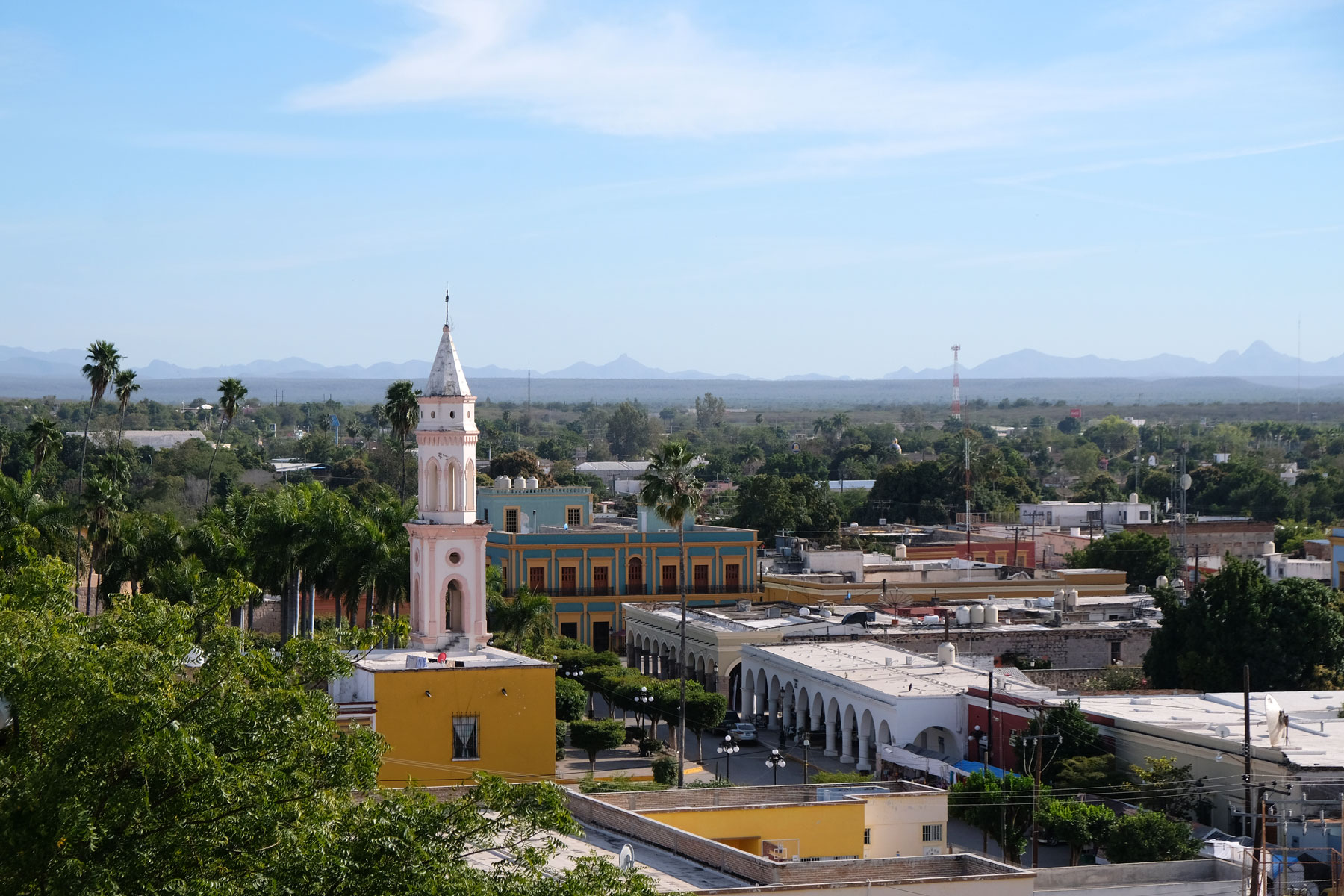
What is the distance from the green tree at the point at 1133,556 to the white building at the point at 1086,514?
20923 mm

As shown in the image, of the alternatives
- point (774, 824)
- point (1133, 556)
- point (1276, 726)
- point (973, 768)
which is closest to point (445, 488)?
point (774, 824)

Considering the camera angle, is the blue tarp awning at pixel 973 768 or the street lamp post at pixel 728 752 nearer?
the blue tarp awning at pixel 973 768

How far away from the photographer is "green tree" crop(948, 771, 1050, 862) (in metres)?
33.6

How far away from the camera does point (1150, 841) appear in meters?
32.3

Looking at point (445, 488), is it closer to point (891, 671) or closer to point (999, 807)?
point (999, 807)

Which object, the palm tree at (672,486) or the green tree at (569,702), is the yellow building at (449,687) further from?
the green tree at (569,702)

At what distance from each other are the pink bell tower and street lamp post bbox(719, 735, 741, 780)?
9046 mm

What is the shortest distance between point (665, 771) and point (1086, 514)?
72177 millimetres

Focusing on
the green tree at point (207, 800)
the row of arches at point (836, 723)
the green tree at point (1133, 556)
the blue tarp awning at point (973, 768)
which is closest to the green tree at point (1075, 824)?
the blue tarp awning at point (973, 768)

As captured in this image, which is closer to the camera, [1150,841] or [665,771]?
[1150,841]

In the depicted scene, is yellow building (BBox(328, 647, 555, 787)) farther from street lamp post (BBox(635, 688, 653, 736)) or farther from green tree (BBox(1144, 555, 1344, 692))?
green tree (BBox(1144, 555, 1344, 692))

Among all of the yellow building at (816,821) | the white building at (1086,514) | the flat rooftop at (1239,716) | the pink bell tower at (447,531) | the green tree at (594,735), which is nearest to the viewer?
the yellow building at (816,821)

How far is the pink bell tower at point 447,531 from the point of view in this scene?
115ft

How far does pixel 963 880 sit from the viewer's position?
21.5 meters
